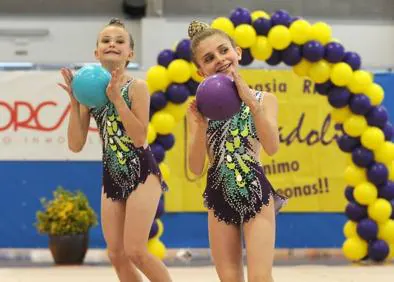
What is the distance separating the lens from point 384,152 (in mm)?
7621

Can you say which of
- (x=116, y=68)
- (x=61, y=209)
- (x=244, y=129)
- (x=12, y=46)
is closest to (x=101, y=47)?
(x=116, y=68)

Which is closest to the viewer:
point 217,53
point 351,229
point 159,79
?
point 217,53

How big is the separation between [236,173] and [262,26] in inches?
158

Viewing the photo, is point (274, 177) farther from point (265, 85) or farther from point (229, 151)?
point (229, 151)

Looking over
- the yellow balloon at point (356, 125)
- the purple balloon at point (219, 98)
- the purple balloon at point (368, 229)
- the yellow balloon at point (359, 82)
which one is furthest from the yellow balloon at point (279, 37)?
the purple balloon at point (219, 98)

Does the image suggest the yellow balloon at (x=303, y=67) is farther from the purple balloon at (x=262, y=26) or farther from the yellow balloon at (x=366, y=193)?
the yellow balloon at (x=366, y=193)

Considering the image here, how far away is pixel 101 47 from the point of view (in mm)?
4371

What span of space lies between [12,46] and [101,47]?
26.4ft

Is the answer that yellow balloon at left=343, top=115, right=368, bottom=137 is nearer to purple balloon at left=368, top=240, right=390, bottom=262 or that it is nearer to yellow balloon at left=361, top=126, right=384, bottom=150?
yellow balloon at left=361, top=126, right=384, bottom=150

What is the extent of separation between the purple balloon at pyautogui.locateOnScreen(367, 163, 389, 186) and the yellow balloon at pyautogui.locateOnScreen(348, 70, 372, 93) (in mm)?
802

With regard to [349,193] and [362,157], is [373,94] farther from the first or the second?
[349,193]

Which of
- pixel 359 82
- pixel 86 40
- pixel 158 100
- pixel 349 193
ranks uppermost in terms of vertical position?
pixel 86 40

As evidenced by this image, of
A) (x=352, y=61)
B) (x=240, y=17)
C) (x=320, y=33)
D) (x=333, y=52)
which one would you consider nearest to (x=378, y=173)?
(x=352, y=61)

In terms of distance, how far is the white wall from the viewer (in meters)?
11.9
